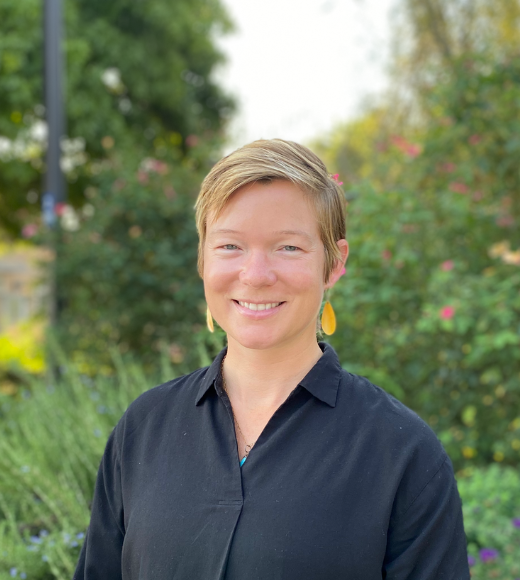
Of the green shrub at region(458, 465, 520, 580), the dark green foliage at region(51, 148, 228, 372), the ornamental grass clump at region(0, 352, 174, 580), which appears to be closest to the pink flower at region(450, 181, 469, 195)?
the green shrub at region(458, 465, 520, 580)

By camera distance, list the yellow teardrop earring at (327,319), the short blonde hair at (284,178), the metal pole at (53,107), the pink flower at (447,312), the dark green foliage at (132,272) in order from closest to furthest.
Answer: the short blonde hair at (284,178) → the yellow teardrop earring at (327,319) → the pink flower at (447,312) → the dark green foliage at (132,272) → the metal pole at (53,107)

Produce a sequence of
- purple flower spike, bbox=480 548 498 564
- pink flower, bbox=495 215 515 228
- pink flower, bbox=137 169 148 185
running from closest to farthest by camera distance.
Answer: purple flower spike, bbox=480 548 498 564 < pink flower, bbox=495 215 515 228 < pink flower, bbox=137 169 148 185

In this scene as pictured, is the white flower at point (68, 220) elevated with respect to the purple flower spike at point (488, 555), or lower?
elevated

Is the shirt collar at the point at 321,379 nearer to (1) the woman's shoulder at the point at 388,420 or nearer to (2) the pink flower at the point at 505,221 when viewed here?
(1) the woman's shoulder at the point at 388,420

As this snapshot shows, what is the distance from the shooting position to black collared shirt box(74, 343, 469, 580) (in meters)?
1.13

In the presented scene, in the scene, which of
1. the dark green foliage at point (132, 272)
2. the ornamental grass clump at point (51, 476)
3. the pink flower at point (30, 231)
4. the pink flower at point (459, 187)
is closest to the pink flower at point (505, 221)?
the pink flower at point (459, 187)

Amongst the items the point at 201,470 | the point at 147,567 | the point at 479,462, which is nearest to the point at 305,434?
the point at 201,470

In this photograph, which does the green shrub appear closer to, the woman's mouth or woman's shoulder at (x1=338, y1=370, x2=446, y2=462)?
woman's shoulder at (x1=338, y1=370, x2=446, y2=462)

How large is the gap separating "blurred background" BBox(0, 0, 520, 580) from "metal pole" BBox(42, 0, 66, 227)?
42 mm

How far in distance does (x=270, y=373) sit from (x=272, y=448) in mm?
157

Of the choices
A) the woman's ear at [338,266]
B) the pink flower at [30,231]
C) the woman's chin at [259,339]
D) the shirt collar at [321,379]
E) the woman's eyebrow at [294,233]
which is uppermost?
the pink flower at [30,231]

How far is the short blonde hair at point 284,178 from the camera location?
124cm

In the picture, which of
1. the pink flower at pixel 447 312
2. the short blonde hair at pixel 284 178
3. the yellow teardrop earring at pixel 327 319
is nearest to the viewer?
the short blonde hair at pixel 284 178

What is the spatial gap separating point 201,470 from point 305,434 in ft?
0.65
